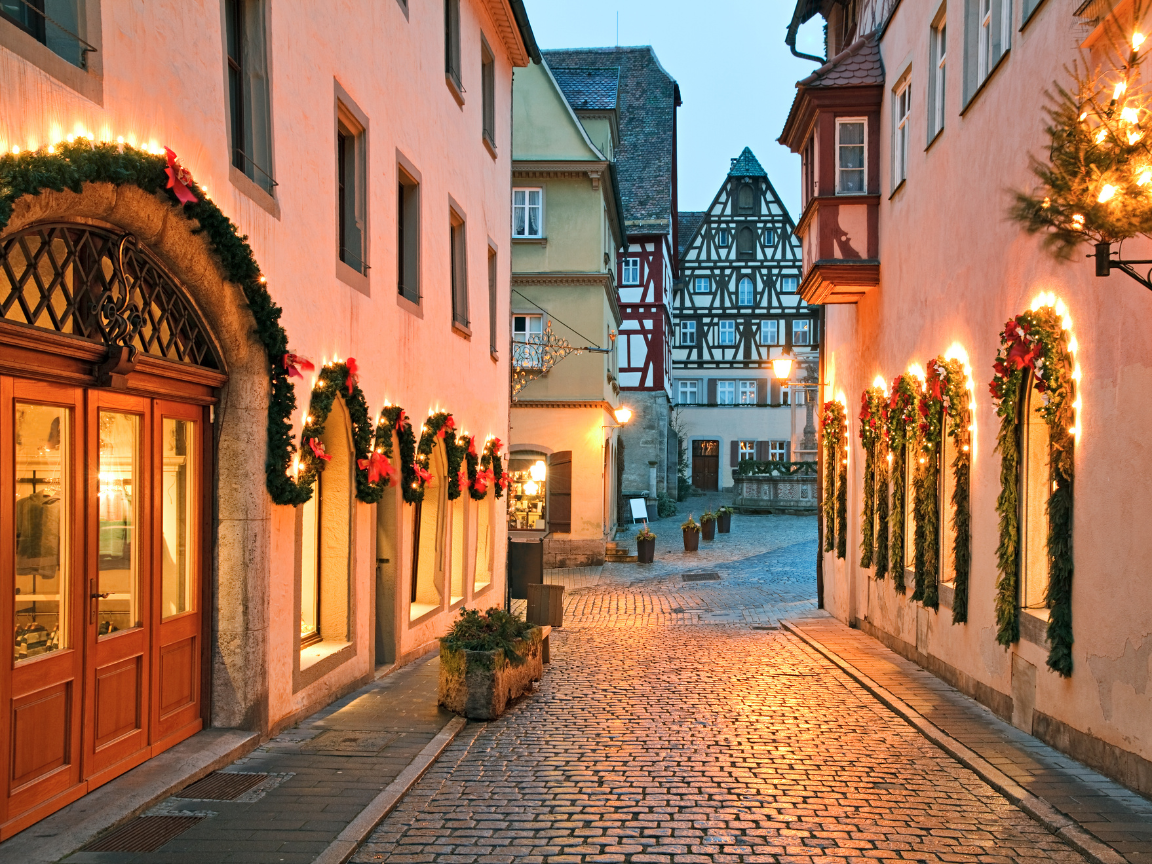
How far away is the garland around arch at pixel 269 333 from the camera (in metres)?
5.17

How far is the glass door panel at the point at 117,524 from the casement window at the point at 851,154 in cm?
1126

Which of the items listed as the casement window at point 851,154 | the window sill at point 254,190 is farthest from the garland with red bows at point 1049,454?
the casement window at point 851,154

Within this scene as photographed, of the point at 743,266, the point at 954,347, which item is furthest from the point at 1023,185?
the point at 743,266

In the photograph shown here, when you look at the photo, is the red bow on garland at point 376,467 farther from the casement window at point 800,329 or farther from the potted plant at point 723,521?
the casement window at point 800,329

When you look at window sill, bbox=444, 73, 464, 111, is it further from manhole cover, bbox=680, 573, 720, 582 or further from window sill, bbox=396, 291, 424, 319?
manhole cover, bbox=680, 573, 720, 582

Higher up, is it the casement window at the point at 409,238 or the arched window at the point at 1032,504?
the casement window at the point at 409,238

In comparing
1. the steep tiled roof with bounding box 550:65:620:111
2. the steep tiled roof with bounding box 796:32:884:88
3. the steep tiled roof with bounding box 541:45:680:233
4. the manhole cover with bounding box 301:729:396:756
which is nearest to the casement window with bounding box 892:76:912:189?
the steep tiled roof with bounding box 796:32:884:88

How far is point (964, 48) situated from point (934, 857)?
8.33 m

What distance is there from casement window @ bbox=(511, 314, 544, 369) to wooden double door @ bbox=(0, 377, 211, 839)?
1792 cm

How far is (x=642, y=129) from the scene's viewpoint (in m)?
43.0

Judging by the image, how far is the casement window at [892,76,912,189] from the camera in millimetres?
13859

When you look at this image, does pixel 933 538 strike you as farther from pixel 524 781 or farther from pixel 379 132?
pixel 379 132

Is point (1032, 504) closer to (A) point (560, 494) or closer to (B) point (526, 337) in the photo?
(A) point (560, 494)

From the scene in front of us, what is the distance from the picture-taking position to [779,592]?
853 inches
